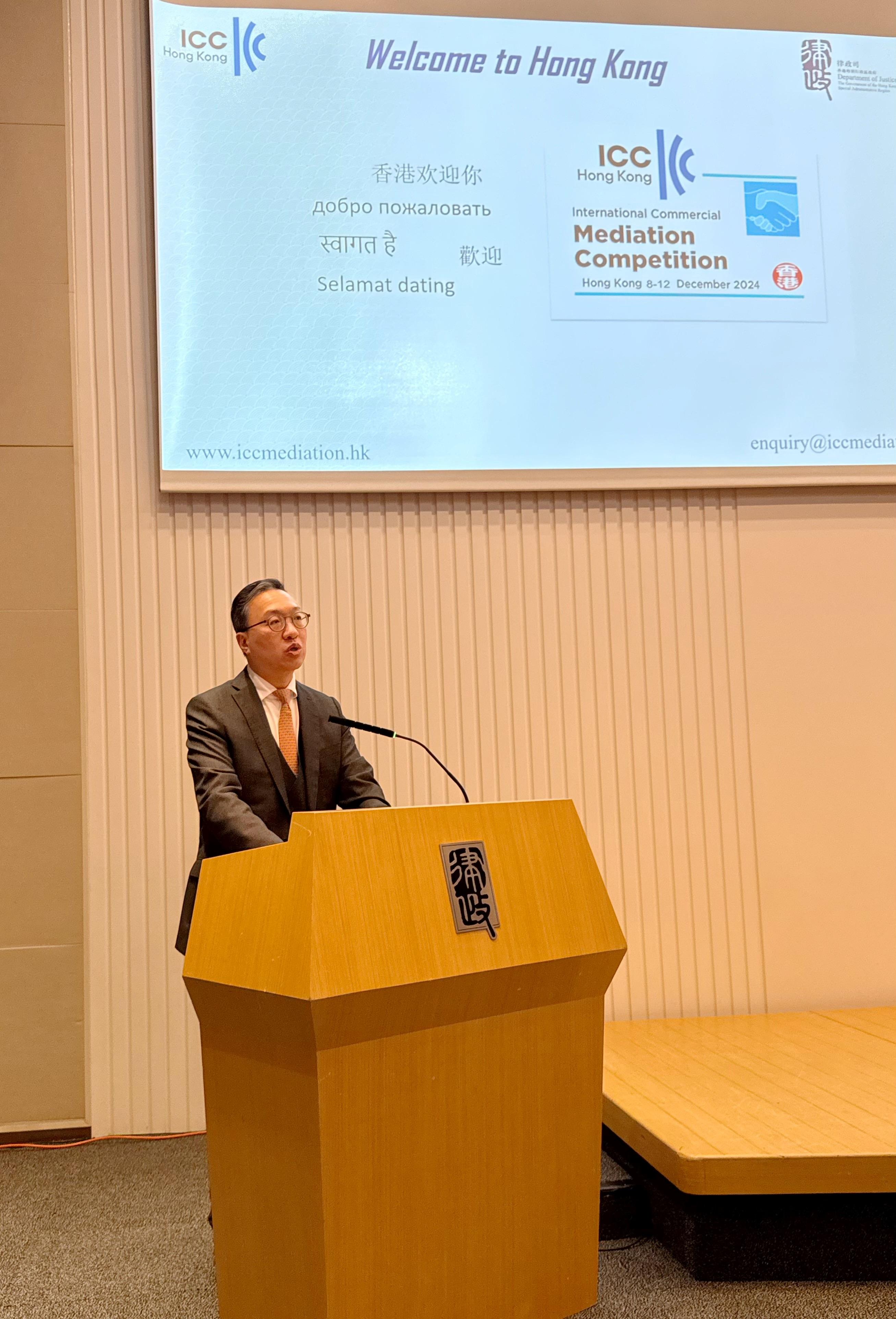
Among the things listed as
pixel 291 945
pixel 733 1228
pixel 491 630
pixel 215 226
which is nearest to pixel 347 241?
pixel 215 226

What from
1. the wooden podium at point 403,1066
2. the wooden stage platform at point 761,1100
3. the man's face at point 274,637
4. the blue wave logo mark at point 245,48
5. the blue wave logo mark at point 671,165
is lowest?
the wooden stage platform at point 761,1100

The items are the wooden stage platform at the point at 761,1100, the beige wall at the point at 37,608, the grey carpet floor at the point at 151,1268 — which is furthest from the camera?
the beige wall at the point at 37,608

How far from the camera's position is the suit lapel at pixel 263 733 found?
8.05 ft

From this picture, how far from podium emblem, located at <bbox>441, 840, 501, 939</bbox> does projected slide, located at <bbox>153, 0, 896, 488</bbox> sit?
7.21 ft

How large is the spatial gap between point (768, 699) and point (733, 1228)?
203cm

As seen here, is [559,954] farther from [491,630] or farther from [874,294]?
[874,294]

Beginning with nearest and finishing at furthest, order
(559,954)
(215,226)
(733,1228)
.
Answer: (559,954) → (733,1228) → (215,226)

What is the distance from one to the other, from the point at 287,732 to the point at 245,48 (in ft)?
8.23

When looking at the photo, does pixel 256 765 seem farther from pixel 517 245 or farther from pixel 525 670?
pixel 517 245

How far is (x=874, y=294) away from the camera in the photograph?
3977 mm

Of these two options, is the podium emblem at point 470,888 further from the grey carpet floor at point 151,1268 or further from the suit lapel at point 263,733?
the suit lapel at point 263,733

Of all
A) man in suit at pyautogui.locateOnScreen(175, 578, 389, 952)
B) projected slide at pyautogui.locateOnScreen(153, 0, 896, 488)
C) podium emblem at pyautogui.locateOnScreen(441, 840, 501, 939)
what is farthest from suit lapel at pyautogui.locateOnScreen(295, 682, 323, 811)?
projected slide at pyautogui.locateOnScreen(153, 0, 896, 488)

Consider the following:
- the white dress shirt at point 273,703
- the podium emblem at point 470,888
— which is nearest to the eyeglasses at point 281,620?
the white dress shirt at point 273,703

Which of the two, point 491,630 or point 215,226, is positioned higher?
point 215,226
